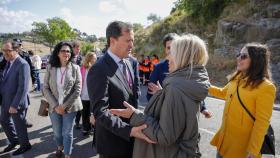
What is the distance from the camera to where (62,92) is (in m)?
4.33

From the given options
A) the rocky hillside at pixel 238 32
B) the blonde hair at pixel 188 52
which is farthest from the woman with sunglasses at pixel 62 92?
the rocky hillside at pixel 238 32

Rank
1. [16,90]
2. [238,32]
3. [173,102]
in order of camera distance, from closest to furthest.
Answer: [173,102] → [16,90] → [238,32]

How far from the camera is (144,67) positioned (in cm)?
1376

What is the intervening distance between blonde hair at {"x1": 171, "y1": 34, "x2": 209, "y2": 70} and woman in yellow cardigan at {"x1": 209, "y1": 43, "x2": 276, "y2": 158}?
859 mm

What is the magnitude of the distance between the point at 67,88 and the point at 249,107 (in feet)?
9.22

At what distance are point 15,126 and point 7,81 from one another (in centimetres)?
79

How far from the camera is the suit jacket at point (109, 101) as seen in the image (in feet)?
7.34

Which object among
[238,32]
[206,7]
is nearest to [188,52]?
[238,32]

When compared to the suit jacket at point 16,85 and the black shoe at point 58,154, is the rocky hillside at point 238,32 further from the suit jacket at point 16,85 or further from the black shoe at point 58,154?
the suit jacket at point 16,85

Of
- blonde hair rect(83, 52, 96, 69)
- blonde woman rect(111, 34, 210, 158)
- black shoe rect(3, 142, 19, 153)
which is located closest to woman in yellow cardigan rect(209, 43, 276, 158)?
blonde woman rect(111, 34, 210, 158)

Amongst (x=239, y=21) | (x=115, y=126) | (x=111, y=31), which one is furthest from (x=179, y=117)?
(x=239, y=21)

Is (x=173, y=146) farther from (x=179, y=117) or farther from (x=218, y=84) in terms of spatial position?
(x=218, y=84)

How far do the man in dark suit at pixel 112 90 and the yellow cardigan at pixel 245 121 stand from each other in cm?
102

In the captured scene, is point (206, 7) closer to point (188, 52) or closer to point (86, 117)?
point (86, 117)
